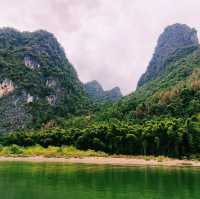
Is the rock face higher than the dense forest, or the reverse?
the rock face

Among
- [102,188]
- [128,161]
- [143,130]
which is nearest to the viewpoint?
[102,188]

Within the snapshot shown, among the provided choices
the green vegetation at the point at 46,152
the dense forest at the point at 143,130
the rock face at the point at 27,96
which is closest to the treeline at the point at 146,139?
the dense forest at the point at 143,130

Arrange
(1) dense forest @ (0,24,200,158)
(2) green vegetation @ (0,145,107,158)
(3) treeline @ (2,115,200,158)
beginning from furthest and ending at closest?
(2) green vegetation @ (0,145,107,158)
(1) dense forest @ (0,24,200,158)
(3) treeline @ (2,115,200,158)

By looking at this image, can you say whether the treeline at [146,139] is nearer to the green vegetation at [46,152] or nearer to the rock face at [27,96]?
the green vegetation at [46,152]

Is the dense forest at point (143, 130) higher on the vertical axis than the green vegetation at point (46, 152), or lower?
higher

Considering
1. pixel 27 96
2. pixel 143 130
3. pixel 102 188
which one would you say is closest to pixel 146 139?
pixel 143 130

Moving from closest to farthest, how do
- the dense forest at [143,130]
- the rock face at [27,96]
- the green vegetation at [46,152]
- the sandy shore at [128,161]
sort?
the sandy shore at [128,161] < the dense forest at [143,130] < the green vegetation at [46,152] < the rock face at [27,96]

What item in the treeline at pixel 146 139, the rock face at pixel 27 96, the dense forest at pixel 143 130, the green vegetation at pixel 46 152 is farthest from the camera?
the rock face at pixel 27 96

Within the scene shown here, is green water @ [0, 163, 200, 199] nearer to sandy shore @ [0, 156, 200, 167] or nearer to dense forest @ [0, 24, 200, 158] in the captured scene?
sandy shore @ [0, 156, 200, 167]

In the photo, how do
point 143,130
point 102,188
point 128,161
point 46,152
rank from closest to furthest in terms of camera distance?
1. point 102,188
2. point 128,161
3. point 143,130
4. point 46,152

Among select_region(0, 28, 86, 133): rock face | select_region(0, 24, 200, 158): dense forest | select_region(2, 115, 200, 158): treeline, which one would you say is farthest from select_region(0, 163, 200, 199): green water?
select_region(0, 28, 86, 133): rock face

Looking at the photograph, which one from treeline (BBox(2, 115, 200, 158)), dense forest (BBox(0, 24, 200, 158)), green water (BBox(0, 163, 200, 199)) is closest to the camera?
green water (BBox(0, 163, 200, 199))

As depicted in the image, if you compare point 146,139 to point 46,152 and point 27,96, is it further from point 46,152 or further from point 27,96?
point 27,96

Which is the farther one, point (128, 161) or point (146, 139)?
point (146, 139)
